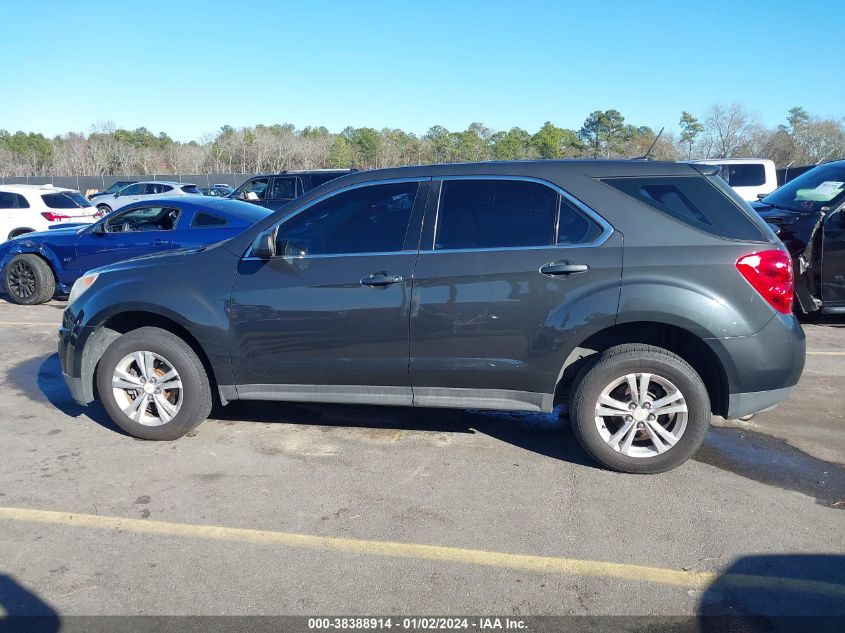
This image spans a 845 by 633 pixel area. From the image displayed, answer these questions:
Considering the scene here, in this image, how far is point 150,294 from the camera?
16.0 feet

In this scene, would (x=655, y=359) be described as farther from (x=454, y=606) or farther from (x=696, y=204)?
(x=454, y=606)

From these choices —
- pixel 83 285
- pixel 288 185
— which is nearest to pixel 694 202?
pixel 83 285

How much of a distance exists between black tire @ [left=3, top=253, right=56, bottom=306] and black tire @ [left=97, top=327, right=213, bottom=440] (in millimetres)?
6333

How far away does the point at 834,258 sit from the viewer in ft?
25.3

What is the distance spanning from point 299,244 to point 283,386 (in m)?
0.97

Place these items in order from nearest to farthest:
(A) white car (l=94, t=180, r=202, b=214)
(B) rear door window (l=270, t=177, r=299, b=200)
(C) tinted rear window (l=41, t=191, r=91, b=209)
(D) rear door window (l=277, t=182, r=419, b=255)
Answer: (D) rear door window (l=277, t=182, r=419, b=255), (C) tinted rear window (l=41, t=191, r=91, b=209), (B) rear door window (l=270, t=177, r=299, b=200), (A) white car (l=94, t=180, r=202, b=214)

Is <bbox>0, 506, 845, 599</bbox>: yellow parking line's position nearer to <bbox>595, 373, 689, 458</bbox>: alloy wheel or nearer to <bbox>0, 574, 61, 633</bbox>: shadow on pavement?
<bbox>0, 574, 61, 633</bbox>: shadow on pavement

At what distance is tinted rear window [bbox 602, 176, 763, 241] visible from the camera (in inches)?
166

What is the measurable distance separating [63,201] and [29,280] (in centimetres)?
612

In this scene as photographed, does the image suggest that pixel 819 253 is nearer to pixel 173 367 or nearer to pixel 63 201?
pixel 173 367

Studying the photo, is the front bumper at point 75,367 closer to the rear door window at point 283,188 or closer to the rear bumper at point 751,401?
the rear bumper at point 751,401

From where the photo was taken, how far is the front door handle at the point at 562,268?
421cm

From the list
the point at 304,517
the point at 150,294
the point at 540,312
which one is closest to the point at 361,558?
the point at 304,517

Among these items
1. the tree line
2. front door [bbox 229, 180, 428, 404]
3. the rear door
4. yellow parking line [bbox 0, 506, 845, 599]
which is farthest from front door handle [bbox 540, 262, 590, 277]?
the tree line
